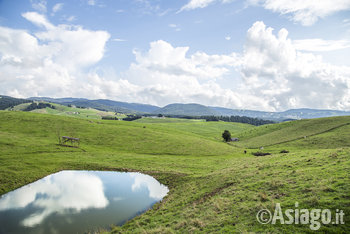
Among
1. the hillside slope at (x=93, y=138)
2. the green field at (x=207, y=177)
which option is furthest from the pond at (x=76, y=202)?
the hillside slope at (x=93, y=138)

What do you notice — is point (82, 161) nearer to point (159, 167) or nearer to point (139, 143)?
point (159, 167)

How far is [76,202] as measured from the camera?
1080 inches

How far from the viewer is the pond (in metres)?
21.5

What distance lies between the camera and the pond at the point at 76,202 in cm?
2147

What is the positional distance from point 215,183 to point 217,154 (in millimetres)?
42284

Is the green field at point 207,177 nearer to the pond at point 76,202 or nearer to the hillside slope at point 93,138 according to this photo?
the hillside slope at point 93,138

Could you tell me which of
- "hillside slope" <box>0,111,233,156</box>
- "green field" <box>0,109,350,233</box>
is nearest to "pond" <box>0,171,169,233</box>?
"green field" <box>0,109,350,233</box>

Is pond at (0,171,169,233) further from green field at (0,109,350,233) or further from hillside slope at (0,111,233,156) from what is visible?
hillside slope at (0,111,233,156)

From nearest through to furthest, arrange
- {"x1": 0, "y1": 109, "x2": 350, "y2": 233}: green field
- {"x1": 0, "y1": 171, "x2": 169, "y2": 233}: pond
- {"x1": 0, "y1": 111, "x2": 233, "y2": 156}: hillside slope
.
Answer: {"x1": 0, "y1": 109, "x2": 350, "y2": 233}: green field
{"x1": 0, "y1": 171, "x2": 169, "y2": 233}: pond
{"x1": 0, "y1": 111, "x2": 233, "y2": 156}: hillside slope

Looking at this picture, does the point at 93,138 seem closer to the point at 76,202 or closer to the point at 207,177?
the point at 76,202

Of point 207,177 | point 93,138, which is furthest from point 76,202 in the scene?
point 93,138

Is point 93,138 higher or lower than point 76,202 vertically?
higher

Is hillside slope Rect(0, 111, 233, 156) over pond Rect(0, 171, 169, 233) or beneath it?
over

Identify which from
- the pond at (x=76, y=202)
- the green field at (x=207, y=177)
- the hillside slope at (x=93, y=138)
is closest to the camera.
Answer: the green field at (x=207, y=177)
